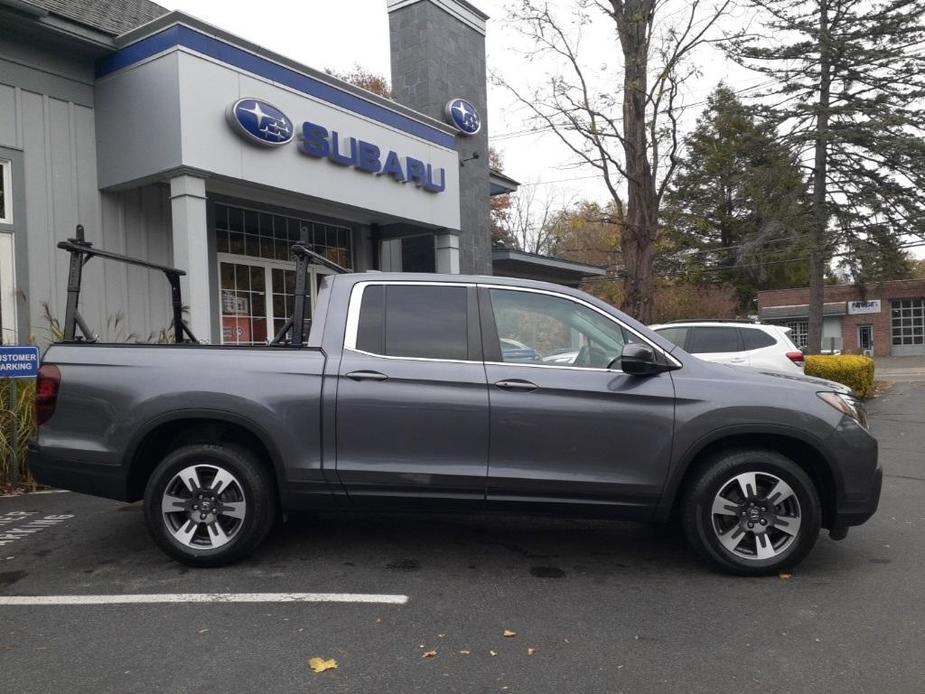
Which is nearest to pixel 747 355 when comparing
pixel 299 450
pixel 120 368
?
pixel 299 450

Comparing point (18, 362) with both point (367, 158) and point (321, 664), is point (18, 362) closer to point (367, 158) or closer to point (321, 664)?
point (321, 664)

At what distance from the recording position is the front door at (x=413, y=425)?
164 inches

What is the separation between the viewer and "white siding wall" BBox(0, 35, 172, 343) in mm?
8602

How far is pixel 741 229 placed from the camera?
42.5 m

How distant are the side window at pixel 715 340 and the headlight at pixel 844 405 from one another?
6.61 m

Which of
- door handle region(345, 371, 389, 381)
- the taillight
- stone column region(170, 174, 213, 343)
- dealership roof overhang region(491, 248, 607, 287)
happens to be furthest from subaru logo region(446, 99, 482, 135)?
the taillight

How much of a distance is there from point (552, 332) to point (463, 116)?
11.0m

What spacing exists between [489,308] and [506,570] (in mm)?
1628

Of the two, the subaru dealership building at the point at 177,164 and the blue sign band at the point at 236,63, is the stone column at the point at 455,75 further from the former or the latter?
the blue sign band at the point at 236,63

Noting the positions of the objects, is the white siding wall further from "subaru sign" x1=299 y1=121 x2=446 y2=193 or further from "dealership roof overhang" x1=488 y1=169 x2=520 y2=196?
"dealership roof overhang" x1=488 y1=169 x2=520 y2=196

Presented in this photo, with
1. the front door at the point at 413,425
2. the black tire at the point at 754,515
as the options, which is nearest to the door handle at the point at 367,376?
the front door at the point at 413,425

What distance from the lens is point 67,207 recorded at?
909cm

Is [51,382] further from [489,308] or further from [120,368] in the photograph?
[489,308]

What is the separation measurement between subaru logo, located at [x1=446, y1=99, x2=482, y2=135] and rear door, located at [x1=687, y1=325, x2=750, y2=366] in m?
6.46
